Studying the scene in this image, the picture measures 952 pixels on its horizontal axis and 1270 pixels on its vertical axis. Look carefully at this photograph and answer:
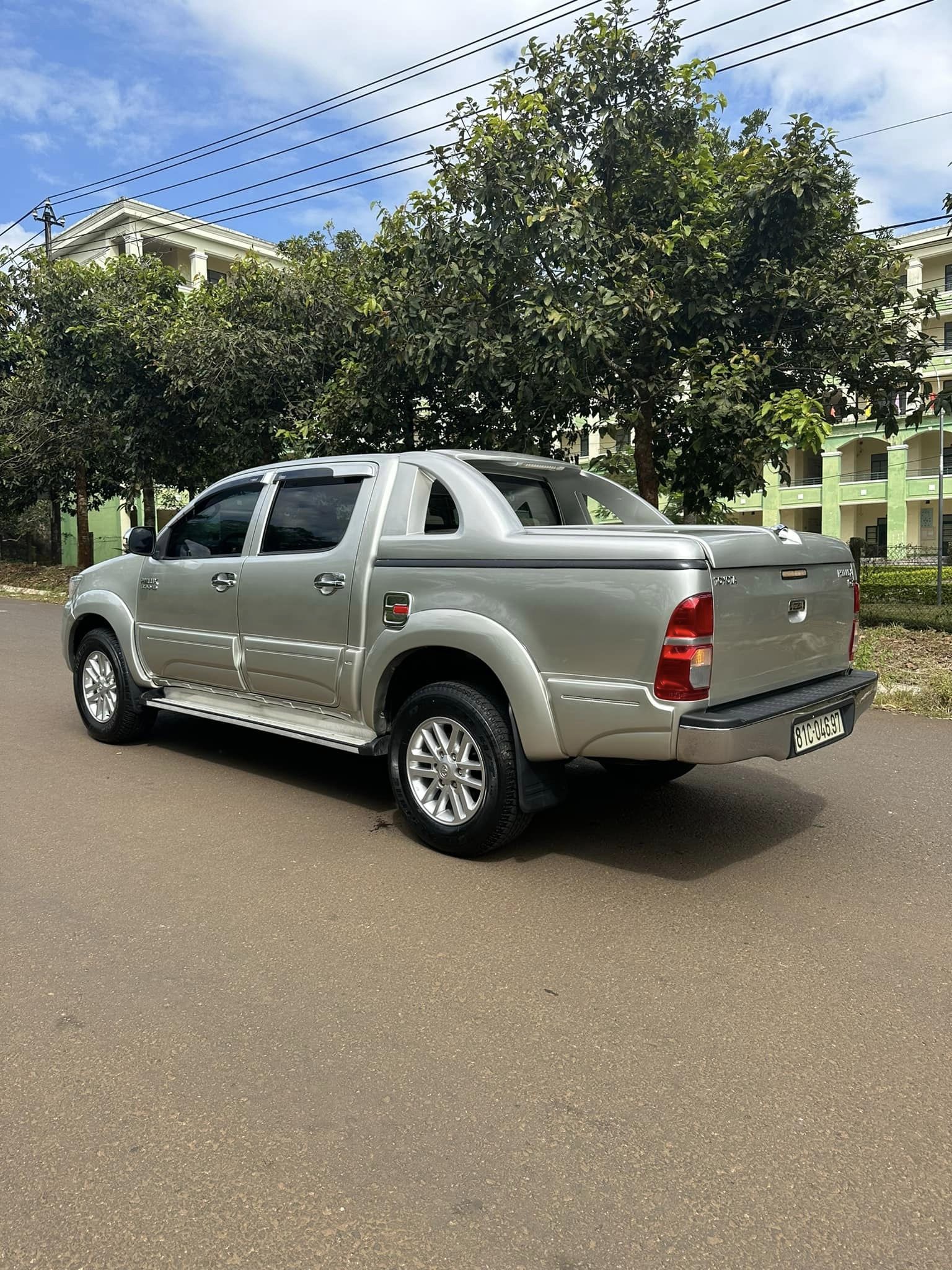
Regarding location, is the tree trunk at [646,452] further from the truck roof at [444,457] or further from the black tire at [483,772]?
the black tire at [483,772]

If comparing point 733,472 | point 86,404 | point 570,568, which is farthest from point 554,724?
point 86,404

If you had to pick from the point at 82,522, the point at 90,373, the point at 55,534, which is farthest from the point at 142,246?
the point at 90,373

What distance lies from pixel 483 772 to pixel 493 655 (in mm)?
537

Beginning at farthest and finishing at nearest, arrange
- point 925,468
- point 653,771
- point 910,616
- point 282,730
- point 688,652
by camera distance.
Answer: point 925,468
point 910,616
point 653,771
point 282,730
point 688,652

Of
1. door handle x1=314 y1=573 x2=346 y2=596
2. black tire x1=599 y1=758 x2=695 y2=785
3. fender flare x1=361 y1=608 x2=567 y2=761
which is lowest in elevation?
black tire x1=599 y1=758 x2=695 y2=785

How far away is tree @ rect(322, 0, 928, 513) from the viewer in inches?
398

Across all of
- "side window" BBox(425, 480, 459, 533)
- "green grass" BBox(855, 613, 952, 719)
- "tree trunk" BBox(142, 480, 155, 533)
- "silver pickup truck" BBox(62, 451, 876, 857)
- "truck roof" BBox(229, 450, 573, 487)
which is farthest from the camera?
"tree trunk" BBox(142, 480, 155, 533)

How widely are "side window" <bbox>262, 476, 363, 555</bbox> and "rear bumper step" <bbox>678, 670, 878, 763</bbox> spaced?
7.52 ft

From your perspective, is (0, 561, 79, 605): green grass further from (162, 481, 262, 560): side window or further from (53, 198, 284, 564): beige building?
(162, 481, 262, 560): side window

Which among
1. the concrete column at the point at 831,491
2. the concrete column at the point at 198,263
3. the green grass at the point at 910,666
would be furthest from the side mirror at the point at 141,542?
the concrete column at the point at 198,263

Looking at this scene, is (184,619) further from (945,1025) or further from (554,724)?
(945,1025)

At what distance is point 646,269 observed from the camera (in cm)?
1018

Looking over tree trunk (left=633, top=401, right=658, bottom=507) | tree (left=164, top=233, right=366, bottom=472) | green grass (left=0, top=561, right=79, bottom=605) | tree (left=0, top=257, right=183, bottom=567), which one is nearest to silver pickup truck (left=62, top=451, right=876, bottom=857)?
tree trunk (left=633, top=401, right=658, bottom=507)

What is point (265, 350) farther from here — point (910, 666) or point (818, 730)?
point (818, 730)
